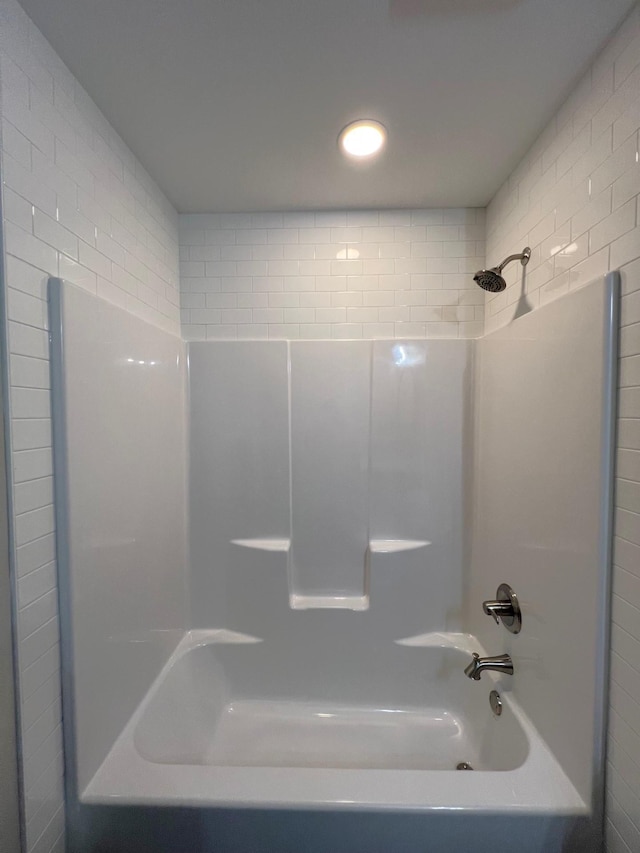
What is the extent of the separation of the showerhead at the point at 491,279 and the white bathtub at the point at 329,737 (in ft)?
4.85

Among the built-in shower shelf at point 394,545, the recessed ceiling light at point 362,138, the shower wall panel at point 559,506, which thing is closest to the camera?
the shower wall panel at point 559,506

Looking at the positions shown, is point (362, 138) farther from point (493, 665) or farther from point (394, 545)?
point (493, 665)

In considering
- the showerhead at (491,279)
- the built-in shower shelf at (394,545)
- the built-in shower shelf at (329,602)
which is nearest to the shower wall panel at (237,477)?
the built-in shower shelf at (329,602)

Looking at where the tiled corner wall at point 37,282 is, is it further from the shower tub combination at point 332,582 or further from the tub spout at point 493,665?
the tub spout at point 493,665

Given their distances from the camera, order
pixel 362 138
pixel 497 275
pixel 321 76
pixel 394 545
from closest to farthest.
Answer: pixel 321 76 → pixel 362 138 → pixel 497 275 → pixel 394 545

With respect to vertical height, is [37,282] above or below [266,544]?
above

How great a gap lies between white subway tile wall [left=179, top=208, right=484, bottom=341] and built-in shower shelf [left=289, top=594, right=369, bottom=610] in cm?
122

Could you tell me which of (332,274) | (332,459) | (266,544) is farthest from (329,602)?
(332,274)

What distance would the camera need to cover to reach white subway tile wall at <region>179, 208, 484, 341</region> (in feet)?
5.98

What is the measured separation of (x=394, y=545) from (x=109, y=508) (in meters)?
1.20

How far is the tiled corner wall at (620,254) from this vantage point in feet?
2.92

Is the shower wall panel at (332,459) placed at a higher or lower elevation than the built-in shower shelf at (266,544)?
higher

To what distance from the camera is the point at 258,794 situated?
1036 mm

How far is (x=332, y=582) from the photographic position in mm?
1855
